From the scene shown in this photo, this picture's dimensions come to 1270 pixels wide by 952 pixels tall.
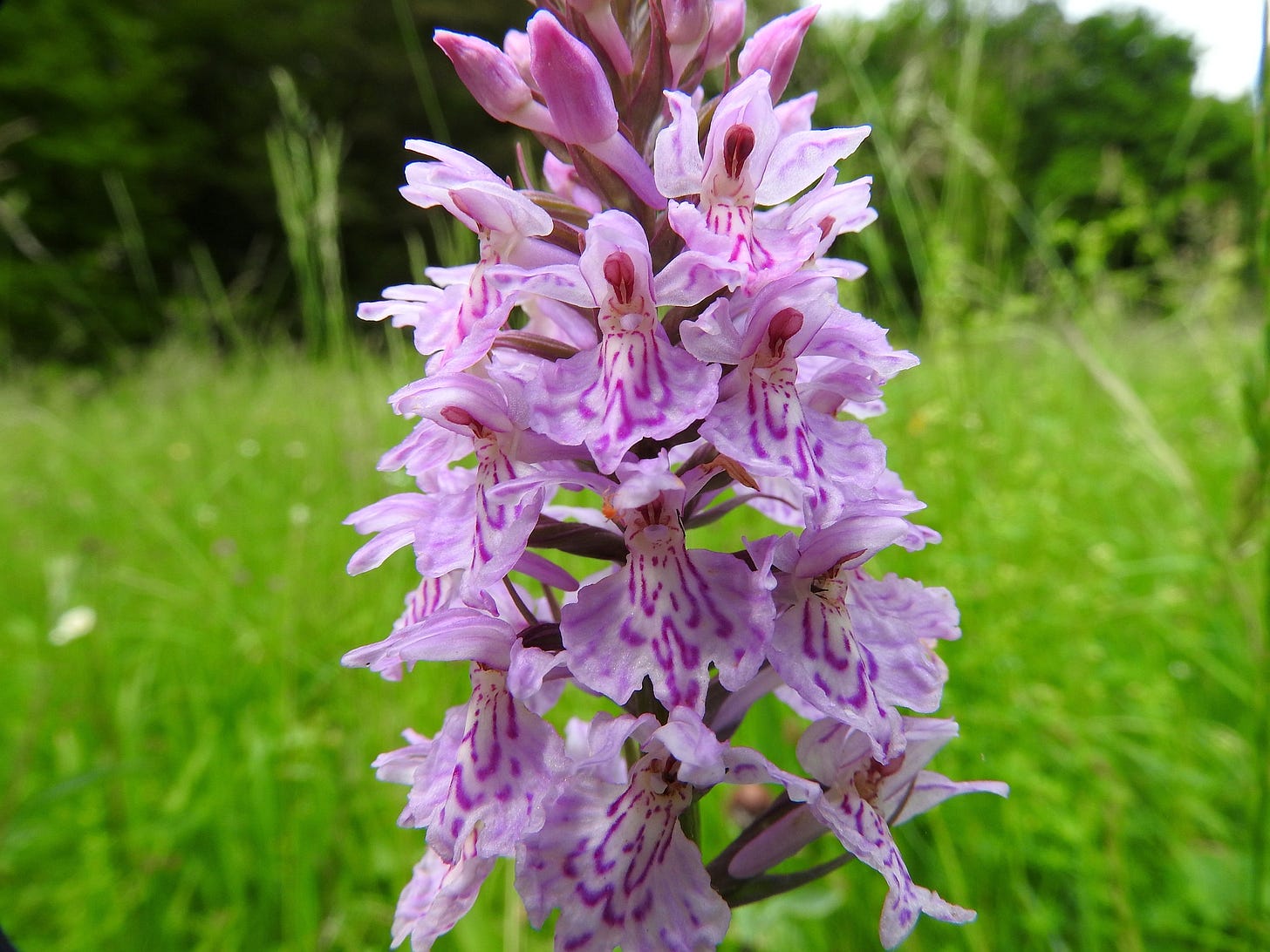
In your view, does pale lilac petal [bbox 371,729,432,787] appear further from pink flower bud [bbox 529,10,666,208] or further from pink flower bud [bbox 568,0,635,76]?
pink flower bud [bbox 568,0,635,76]

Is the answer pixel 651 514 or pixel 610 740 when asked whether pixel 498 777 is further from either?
pixel 651 514

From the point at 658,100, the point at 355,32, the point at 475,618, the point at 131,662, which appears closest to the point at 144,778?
the point at 131,662

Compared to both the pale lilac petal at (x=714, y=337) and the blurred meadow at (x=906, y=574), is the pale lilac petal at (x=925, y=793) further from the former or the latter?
the pale lilac petal at (x=714, y=337)

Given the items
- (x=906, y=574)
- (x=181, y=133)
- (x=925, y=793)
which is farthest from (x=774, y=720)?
(x=181, y=133)

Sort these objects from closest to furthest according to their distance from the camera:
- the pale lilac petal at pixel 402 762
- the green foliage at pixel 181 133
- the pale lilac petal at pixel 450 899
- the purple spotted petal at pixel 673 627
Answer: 1. the purple spotted petal at pixel 673 627
2. the pale lilac petal at pixel 450 899
3. the pale lilac petal at pixel 402 762
4. the green foliage at pixel 181 133

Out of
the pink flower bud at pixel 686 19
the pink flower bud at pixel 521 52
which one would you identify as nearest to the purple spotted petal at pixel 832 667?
the pink flower bud at pixel 686 19

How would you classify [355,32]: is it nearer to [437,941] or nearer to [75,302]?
[75,302]

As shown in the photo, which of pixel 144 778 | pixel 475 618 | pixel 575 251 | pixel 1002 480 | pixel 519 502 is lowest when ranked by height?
pixel 144 778
